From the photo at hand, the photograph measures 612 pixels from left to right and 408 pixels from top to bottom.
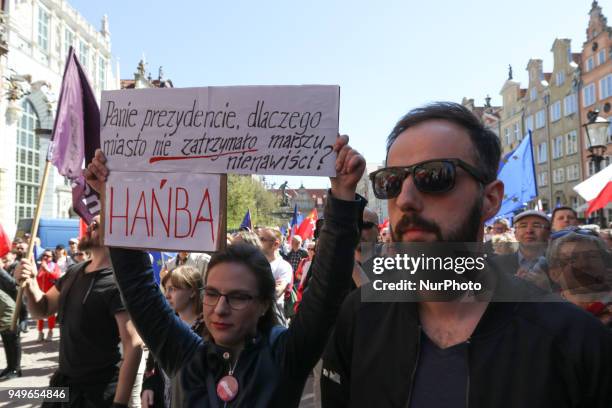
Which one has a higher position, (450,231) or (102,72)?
(102,72)

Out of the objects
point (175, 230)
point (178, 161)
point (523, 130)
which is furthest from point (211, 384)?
point (523, 130)

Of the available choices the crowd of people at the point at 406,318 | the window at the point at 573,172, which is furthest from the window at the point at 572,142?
the crowd of people at the point at 406,318

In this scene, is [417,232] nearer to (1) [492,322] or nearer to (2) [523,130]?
(1) [492,322]

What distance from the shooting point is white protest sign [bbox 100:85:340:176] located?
6.07ft

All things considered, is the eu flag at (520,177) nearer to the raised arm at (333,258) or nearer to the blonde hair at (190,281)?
the blonde hair at (190,281)

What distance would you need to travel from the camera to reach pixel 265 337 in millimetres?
1947

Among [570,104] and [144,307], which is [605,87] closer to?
[570,104]

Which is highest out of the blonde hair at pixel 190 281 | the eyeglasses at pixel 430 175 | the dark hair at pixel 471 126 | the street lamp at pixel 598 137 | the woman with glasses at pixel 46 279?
the street lamp at pixel 598 137

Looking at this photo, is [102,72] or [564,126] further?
[564,126]

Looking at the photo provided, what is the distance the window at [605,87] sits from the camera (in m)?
33.5

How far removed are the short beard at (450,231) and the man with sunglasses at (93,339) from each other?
2274mm

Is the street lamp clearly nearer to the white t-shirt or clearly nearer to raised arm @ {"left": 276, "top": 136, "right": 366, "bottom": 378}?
the white t-shirt

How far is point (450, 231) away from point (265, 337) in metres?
0.99

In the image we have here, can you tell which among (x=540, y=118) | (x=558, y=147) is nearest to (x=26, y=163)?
(x=558, y=147)
